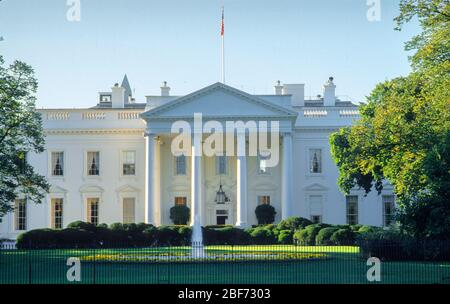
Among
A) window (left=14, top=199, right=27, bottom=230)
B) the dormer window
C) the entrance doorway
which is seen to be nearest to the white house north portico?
the entrance doorway

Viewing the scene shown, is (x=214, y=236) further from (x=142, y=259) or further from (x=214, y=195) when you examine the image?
(x=142, y=259)

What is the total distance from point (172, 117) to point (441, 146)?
88.9 feet

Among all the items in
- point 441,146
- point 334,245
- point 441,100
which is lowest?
point 334,245

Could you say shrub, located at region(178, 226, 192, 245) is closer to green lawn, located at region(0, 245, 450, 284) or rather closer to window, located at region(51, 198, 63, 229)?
window, located at region(51, 198, 63, 229)

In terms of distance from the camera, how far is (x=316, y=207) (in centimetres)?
5312

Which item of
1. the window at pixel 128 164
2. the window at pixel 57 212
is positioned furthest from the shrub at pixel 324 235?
the window at pixel 57 212

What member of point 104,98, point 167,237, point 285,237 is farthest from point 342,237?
point 104,98

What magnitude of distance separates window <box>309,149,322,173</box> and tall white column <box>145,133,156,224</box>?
38.5ft

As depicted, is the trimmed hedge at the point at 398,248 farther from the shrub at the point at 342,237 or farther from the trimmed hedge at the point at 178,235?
the trimmed hedge at the point at 178,235

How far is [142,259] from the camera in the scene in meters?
27.8

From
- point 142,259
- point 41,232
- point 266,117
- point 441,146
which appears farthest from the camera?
point 266,117

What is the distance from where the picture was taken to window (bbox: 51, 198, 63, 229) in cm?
5288
